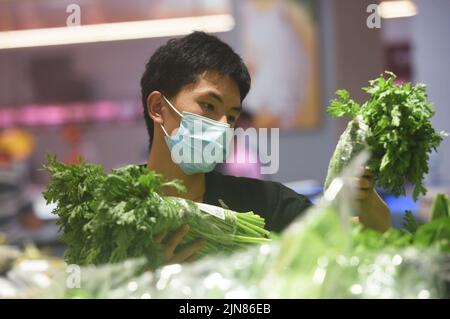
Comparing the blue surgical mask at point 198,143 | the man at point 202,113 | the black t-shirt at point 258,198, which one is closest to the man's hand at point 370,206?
the man at point 202,113

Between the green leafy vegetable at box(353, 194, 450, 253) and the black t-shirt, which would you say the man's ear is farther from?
the green leafy vegetable at box(353, 194, 450, 253)

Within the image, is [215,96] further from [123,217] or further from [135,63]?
[135,63]

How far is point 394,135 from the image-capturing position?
5.65ft

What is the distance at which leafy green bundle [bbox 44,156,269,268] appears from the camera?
1.62 m

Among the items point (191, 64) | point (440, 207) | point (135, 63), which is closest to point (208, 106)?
point (191, 64)

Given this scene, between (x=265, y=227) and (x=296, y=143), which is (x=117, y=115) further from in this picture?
(x=265, y=227)

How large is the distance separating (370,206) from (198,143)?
0.48 meters

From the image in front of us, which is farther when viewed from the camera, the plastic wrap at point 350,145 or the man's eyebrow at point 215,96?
the man's eyebrow at point 215,96

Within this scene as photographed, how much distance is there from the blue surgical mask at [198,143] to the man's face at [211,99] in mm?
16

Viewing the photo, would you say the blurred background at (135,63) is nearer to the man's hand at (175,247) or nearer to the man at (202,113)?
the man at (202,113)

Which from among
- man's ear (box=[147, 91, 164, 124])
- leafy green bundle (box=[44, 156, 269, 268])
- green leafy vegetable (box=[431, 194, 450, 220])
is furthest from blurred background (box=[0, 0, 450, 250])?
leafy green bundle (box=[44, 156, 269, 268])

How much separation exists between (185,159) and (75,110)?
3.84 meters

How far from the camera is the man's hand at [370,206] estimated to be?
5.93 feet

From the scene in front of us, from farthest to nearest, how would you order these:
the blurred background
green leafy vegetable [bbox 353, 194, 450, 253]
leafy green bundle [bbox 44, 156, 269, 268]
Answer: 1. the blurred background
2. leafy green bundle [bbox 44, 156, 269, 268]
3. green leafy vegetable [bbox 353, 194, 450, 253]
